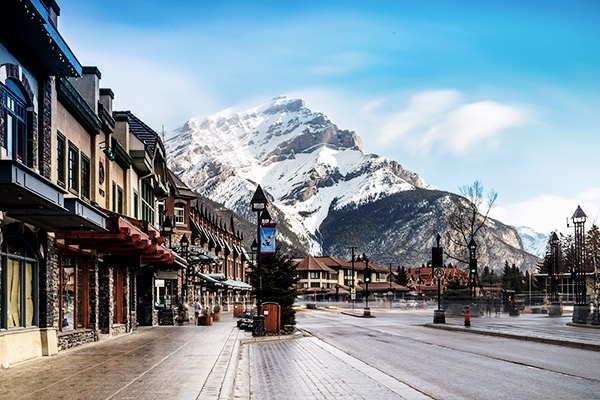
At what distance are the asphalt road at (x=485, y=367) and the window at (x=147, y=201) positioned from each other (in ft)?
44.0

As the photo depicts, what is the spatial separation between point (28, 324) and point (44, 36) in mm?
6840

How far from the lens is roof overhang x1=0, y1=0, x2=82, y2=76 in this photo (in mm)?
14788

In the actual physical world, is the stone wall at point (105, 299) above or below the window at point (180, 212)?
below

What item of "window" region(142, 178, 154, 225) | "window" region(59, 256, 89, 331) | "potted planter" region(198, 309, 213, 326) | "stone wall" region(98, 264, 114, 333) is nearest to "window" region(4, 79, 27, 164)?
"window" region(59, 256, 89, 331)

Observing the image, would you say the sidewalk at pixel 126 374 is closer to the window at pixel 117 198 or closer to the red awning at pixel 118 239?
the red awning at pixel 118 239

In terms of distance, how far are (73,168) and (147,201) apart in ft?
51.5

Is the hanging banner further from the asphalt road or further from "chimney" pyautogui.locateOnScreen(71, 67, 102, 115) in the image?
"chimney" pyautogui.locateOnScreen(71, 67, 102, 115)

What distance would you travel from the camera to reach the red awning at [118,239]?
1930 cm

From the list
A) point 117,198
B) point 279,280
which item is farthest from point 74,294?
point 279,280

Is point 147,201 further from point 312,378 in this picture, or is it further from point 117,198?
point 312,378

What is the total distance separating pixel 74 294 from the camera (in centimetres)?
2266

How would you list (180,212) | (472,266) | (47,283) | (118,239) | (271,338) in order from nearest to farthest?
(47,283)
(118,239)
(271,338)
(472,266)
(180,212)

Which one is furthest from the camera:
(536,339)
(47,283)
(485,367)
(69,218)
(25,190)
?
(536,339)

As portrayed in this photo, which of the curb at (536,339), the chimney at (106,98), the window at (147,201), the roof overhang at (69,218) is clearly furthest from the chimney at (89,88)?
the curb at (536,339)
